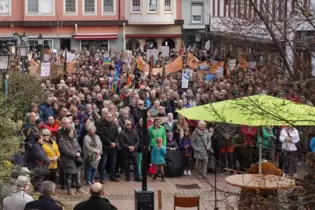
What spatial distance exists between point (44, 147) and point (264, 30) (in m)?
9.46

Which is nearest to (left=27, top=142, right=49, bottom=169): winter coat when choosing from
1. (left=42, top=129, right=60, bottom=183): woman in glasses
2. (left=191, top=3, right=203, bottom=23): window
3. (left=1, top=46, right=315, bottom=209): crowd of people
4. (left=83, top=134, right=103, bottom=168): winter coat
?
(left=1, top=46, right=315, bottom=209): crowd of people

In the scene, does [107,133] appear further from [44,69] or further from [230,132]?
[44,69]

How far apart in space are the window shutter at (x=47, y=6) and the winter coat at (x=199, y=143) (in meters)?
37.0

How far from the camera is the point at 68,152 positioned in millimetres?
15766

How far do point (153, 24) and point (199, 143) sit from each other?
38070 millimetres

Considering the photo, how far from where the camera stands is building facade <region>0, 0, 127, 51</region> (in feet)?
173

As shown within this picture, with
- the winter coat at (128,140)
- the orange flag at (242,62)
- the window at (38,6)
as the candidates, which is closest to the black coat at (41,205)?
the orange flag at (242,62)

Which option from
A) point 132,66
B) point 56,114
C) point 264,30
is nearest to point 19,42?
point 132,66

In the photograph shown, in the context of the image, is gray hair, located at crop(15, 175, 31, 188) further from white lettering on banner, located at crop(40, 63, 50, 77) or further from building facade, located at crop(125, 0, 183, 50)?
building facade, located at crop(125, 0, 183, 50)

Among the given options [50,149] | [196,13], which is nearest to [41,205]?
[50,149]

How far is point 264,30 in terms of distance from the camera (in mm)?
6398

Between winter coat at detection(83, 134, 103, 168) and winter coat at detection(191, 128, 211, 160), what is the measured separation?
2583 millimetres

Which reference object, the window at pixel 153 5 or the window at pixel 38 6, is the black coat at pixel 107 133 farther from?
the window at pixel 153 5

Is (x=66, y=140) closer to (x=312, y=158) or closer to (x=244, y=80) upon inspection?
(x=244, y=80)
